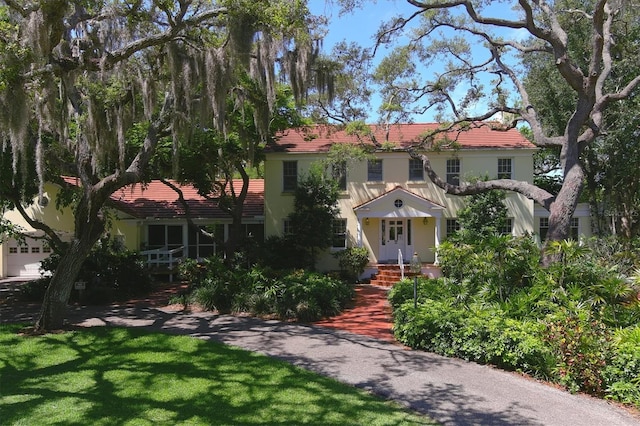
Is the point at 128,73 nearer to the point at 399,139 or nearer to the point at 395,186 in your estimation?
the point at 395,186

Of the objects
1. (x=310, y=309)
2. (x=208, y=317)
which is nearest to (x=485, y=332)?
(x=310, y=309)

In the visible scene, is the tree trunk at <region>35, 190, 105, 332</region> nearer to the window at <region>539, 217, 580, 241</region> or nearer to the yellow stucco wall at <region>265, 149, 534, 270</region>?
the yellow stucco wall at <region>265, 149, 534, 270</region>

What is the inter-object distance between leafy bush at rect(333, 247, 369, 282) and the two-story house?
0.67 m

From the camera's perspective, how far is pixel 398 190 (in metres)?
19.6

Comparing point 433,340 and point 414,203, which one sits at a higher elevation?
point 414,203

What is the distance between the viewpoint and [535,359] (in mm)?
7254

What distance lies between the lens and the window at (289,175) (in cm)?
2084

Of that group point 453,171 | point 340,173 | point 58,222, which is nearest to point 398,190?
point 340,173

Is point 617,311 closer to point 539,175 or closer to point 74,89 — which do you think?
point 74,89

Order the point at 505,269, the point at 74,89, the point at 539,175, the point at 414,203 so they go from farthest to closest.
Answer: the point at 539,175
the point at 414,203
the point at 74,89
the point at 505,269

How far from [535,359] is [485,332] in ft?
3.00

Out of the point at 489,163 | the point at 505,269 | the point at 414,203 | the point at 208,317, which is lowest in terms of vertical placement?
the point at 208,317

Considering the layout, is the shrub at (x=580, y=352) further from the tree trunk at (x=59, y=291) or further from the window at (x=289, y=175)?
the window at (x=289, y=175)

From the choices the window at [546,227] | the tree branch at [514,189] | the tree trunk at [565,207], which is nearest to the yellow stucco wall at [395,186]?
the window at [546,227]
